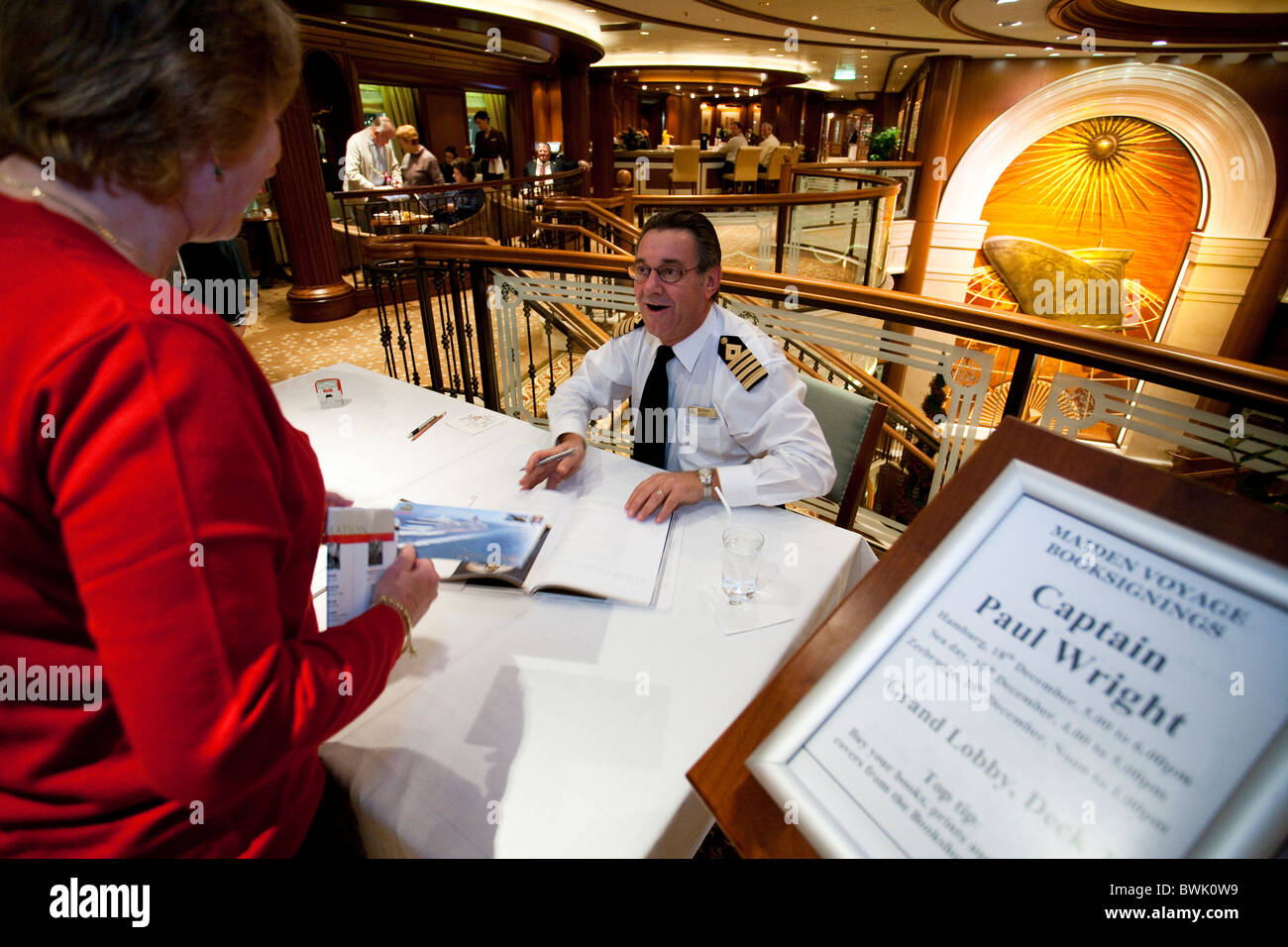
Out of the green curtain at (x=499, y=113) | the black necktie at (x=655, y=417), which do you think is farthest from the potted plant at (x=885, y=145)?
the black necktie at (x=655, y=417)

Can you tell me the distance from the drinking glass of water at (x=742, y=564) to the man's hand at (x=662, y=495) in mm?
202

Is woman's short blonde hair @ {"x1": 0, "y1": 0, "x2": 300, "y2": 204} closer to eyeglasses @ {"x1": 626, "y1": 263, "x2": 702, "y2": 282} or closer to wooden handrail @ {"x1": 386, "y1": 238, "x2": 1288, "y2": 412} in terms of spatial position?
eyeglasses @ {"x1": 626, "y1": 263, "x2": 702, "y2": 282}

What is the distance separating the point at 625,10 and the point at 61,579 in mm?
9428

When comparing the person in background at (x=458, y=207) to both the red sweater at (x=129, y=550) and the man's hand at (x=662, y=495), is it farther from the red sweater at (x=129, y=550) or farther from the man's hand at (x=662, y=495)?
the red sweater at (x=129, y=550)

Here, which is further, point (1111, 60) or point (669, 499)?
point (1111, 60)

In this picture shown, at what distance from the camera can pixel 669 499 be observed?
1283mm

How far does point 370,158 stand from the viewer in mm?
6262

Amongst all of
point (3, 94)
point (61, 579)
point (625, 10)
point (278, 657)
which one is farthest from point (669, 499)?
point (625, 10)

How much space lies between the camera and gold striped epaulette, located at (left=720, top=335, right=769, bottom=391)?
1569 millimetres

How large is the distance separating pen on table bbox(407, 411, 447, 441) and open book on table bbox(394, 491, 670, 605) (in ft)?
1.91

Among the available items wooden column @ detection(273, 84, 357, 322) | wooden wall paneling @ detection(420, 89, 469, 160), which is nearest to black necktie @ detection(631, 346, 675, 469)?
wooden column @ detection(273, 84, 357, 322)

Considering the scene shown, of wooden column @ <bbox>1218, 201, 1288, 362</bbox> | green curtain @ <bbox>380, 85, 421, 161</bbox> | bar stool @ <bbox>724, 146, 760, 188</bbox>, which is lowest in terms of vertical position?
wooden column @ <bbox>1218, 201, 1288, 362</bbox>

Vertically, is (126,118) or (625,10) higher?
(625,10)
